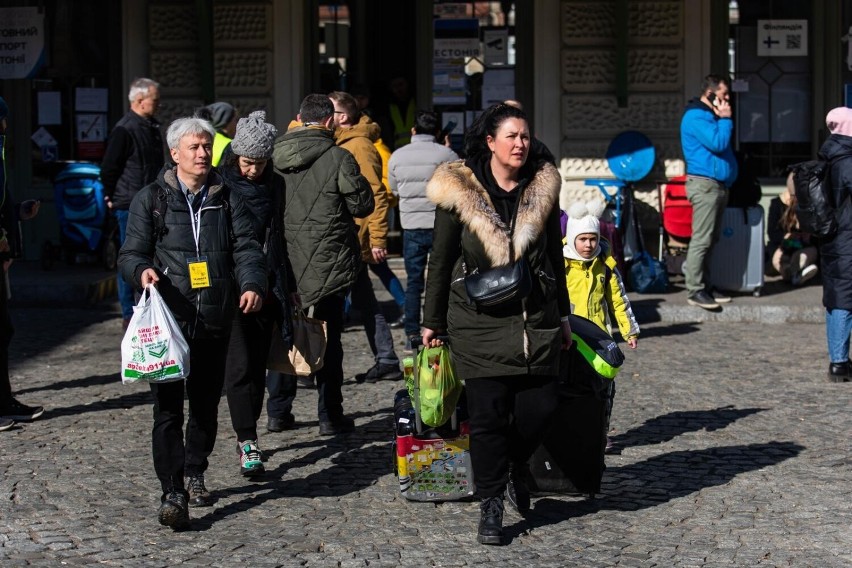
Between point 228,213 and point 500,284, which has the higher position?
point 228,213

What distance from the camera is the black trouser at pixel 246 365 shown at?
23.4ft

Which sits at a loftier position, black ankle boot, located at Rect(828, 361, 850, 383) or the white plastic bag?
the white plastic bag

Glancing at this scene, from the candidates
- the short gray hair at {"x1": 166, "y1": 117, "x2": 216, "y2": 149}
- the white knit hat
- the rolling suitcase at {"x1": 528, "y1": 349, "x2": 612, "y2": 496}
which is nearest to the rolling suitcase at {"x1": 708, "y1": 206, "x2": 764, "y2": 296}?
the white knit hat

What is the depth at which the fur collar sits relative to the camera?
599 centimetres

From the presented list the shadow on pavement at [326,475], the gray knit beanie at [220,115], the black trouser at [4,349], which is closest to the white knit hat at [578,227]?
the shadow on pavement at [326,475]

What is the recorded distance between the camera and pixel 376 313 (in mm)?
9555

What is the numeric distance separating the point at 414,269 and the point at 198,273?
4.10m

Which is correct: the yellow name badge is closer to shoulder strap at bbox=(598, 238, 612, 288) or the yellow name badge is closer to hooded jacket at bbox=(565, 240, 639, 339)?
hooded jacket at bbox=(565, 240, 639, 339)

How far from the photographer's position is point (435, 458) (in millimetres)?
6633

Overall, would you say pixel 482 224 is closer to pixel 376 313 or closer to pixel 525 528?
pixel 525 528

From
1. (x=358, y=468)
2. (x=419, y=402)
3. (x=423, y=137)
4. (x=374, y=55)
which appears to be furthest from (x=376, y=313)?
(x=374, y=55)

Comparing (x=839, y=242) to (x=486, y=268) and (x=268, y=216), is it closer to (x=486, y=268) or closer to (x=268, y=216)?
(x=268, y=216)

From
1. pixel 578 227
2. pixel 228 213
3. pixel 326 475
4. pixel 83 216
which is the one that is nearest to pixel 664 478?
pixel 578 227

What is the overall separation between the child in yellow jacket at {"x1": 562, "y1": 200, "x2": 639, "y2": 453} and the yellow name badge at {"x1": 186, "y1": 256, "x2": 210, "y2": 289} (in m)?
2.02
